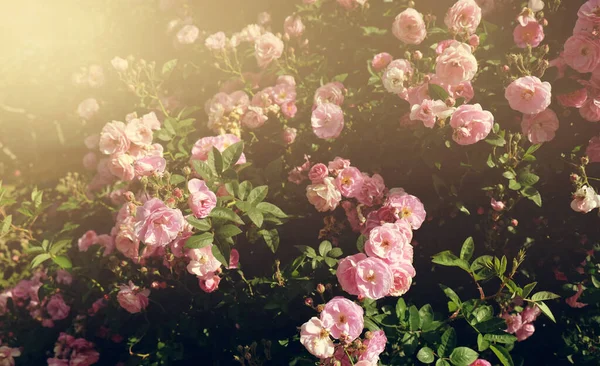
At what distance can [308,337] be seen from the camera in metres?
1.69

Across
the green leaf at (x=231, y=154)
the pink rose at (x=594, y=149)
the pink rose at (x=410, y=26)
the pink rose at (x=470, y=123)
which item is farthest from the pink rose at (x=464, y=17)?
the green leaf at (x=231, y=154)

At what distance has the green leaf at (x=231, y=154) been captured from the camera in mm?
2107

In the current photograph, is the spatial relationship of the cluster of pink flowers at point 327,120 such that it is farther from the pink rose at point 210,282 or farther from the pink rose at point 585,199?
the pink rose at point 585,199

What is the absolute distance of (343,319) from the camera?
67.6 inches

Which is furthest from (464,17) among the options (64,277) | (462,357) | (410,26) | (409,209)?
(64,277)

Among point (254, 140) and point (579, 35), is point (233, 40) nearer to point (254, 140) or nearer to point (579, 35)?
point (254, 140)

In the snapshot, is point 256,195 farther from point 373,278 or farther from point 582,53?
point 582,53

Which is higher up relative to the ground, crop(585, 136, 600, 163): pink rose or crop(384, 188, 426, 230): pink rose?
crop(585, 136, 600, 163): pink rose

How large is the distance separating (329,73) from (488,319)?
5.84ft

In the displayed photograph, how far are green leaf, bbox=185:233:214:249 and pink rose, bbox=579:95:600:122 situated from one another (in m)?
1.82

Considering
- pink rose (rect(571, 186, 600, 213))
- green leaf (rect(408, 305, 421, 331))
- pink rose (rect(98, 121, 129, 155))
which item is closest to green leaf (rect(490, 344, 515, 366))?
green leaf (rect(408, 305, 421, 331))

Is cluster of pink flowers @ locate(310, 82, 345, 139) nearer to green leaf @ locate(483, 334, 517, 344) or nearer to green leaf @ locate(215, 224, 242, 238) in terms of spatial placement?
green leaf @ locate(215, 224, 242, 238)

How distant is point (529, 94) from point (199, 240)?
5.11 feet

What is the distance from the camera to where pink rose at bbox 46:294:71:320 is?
258cm
